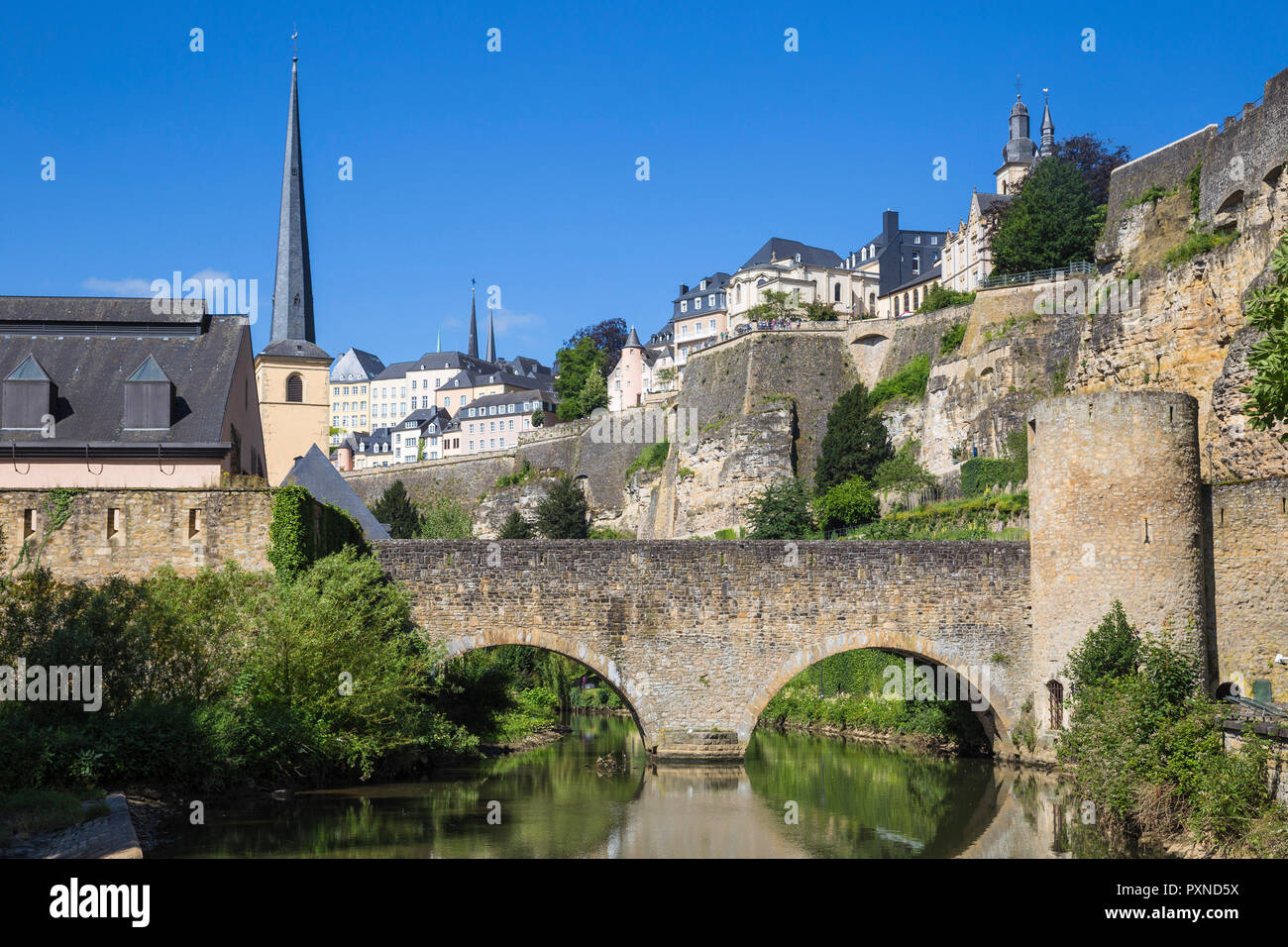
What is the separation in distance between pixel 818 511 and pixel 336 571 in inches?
1244

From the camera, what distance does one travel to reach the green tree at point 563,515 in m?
68.7

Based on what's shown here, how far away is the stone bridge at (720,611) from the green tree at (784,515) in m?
24.1

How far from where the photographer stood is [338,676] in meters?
23.2

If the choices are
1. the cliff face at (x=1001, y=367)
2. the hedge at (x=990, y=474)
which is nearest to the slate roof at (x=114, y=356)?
the cliff face at (x=1001, y=367)

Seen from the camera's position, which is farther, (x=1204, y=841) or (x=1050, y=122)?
(x=1050, y=122)

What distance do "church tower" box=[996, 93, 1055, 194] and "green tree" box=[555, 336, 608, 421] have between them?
1132 inches

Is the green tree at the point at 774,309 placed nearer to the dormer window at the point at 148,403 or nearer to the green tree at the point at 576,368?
the green tree at the point at 576,368

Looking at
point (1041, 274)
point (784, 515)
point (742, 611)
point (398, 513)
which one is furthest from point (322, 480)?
point (398, 513)

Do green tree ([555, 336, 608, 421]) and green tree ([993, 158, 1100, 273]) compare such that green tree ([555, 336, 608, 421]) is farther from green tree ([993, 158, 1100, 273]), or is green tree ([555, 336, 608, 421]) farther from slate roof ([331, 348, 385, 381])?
slate roof ([331, 348, 385, 381])

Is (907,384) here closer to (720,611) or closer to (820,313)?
(820,313)

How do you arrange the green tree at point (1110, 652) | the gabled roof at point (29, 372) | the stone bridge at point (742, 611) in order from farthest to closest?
1. the stone bridge at point (742, 611)
2. the gabled roof at point (29, 372)
3. the green tree at point (1110, 652)

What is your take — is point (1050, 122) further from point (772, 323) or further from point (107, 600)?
point (107, 600)

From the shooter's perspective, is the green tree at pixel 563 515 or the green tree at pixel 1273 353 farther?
the green tree at pixel 563 515

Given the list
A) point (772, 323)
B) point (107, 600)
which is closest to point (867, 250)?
point (772, 323)
